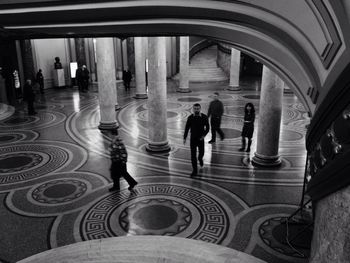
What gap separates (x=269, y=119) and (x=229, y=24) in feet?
10.3

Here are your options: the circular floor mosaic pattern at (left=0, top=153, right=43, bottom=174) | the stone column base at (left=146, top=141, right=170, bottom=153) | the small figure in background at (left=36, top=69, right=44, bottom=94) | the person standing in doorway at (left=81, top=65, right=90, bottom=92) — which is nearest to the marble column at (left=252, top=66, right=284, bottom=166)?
the stone column base at (left=146, top=141, right=170, bottom=153)

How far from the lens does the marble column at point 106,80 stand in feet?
32.6

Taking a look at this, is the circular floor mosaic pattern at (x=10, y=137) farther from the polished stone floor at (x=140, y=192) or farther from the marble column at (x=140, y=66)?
the marble column at (x=140, y=66)

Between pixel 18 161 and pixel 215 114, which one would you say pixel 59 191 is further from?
pixel 215 114

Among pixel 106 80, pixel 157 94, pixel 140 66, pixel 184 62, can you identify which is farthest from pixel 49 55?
pixel 157 94

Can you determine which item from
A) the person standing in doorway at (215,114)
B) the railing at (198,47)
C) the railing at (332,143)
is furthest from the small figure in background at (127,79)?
the railing at (332,143)

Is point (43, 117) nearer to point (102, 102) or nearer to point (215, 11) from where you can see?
point (102, 102)

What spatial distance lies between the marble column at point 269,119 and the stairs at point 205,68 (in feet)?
44.7

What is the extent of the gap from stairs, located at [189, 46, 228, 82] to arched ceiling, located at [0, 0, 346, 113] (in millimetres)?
15604

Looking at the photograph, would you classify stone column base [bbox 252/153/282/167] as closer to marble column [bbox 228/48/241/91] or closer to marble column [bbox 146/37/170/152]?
marble column [bbox 146/37/170/152]

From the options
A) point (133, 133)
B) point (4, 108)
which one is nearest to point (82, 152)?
point (133, 133)

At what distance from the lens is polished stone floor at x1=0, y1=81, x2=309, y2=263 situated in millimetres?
4934

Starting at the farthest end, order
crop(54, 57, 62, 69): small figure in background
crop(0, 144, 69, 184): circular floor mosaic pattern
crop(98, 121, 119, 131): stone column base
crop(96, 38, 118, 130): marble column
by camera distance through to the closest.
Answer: crop(54, 57, 62, 69): small figure in background < crop(98, 121, 119, 131): stone column base < crop(96, 38, 118, 130): marble column < crop(0, 144, 69, 184): circular floor mosaic pattern

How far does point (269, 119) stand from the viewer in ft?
24.4
